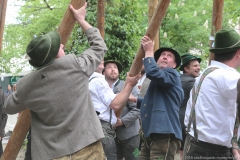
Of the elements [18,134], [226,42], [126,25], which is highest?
[226,42]

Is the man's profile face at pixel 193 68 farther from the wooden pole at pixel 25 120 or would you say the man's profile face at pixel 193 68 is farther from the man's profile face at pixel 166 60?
the wooden pole at pixel 25 120

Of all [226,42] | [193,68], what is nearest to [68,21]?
[226,42]

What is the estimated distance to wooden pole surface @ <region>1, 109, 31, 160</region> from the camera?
4.57 metres

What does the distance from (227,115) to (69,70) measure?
138cm

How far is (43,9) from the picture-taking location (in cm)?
1600

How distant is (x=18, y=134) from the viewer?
4652 millimetres

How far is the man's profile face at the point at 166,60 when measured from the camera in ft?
16.5

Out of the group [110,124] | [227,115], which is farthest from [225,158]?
[110,124]

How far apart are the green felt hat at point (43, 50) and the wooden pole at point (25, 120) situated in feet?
2.71

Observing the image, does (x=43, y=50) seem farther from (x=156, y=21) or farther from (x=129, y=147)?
(x=129, y=147)

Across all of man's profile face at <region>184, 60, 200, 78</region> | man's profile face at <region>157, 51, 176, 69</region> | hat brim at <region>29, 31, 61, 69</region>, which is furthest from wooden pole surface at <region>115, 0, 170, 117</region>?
man's profile face at <region>184, 60, 200, 78</region>

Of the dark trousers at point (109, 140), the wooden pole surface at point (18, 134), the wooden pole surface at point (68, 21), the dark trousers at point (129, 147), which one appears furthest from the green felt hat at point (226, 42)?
the dark trousers at point (129, 147)

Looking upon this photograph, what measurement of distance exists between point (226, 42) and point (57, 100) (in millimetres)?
1533

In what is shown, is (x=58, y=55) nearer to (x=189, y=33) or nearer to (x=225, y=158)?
(x=225, y=158)
